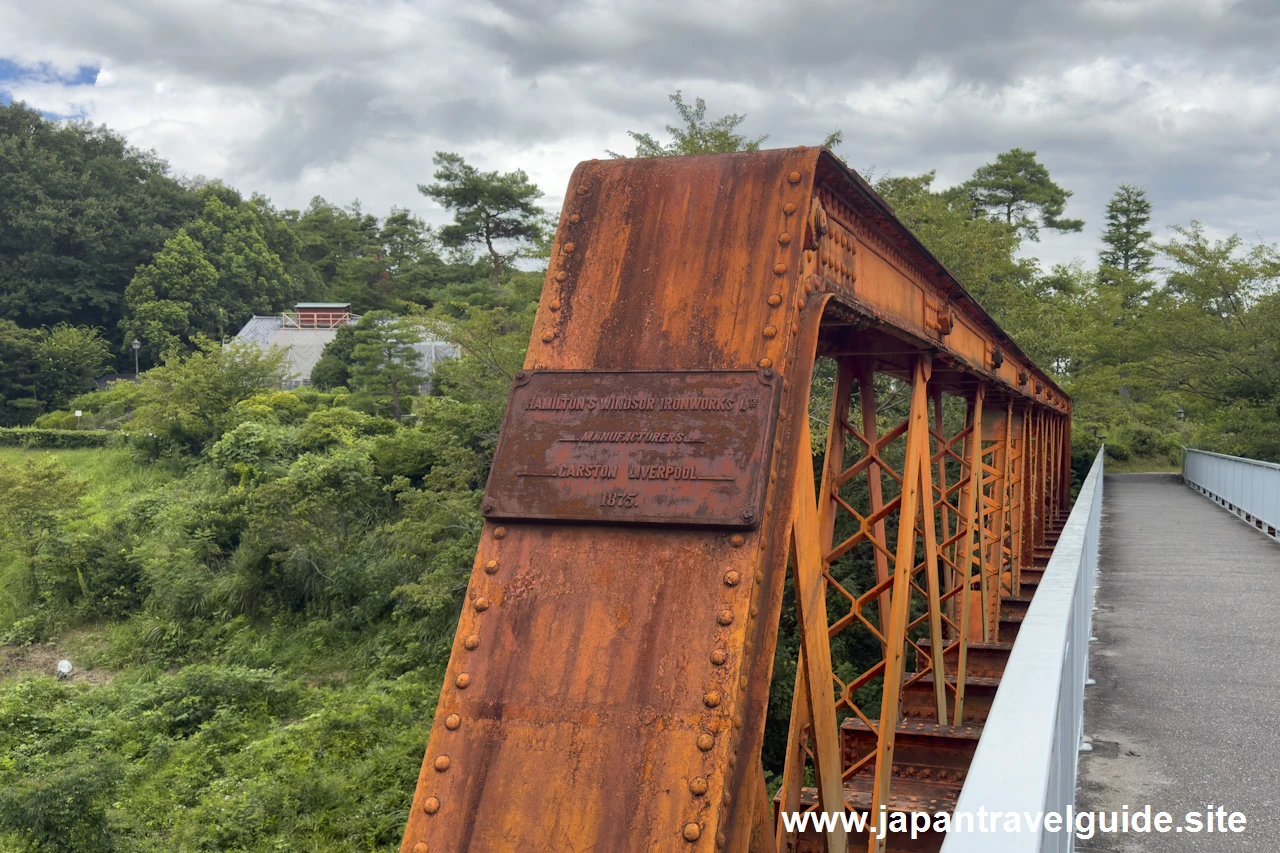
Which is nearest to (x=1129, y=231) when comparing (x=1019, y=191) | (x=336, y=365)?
(x=1019, y=191)

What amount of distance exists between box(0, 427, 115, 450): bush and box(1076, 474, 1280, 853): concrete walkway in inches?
1531

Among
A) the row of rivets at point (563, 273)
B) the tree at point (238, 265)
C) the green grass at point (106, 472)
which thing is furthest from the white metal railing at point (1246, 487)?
the tree at point (238, 265)

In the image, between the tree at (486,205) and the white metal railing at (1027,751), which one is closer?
the white metal railing at (1027,751)

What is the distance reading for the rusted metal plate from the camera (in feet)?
7.40

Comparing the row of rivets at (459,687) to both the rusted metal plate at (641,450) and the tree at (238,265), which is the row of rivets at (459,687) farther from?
the tree at (238,265)

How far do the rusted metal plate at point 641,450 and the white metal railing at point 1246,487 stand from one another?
13.1 metres

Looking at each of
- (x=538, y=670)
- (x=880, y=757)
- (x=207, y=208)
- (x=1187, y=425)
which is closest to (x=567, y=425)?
(x=538, y=670)

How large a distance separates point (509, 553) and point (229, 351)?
39.8 m

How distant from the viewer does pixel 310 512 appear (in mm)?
24328

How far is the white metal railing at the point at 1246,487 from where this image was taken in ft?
44.0

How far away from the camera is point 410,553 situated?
68.2 ft

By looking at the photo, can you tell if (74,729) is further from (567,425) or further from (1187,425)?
(1187,425)

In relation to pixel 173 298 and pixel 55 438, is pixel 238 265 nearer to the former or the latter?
pixel 173 298

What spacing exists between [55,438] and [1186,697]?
44115 millimetres
